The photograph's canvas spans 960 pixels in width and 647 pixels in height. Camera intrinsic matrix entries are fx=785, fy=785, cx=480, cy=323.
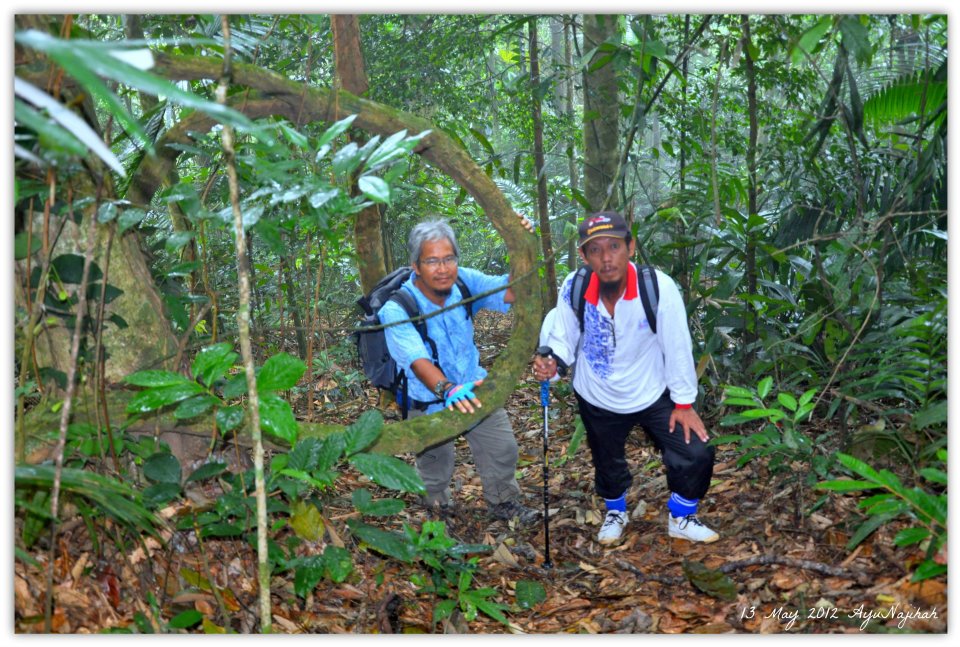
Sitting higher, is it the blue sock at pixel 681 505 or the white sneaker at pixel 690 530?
the blue sock at pixel 681 505

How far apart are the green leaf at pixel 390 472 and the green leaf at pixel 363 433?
6cm

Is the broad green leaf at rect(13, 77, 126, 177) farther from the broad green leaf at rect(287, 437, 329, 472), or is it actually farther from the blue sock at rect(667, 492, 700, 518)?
the blue sock at rect(667, 492, 700, 518)

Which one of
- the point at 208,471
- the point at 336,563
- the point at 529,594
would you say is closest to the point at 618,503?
the point at 529,594

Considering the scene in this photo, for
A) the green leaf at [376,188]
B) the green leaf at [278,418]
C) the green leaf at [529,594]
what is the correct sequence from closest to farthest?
1. the green leaf at [376,188]
2. the green leaf at [278,418]
3. the green leaf at [529,594]

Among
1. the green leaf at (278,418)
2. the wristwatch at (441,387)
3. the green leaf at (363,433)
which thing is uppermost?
the green leaf at (278,418)

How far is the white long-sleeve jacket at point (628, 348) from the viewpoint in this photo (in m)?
3.86

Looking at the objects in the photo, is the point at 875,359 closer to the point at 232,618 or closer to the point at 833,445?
the point at 833,445

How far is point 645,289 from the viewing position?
3.82 m

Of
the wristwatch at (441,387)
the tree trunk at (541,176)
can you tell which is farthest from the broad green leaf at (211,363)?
the tree trunk at (541,176)

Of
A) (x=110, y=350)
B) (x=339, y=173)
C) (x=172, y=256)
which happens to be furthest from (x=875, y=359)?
(x=172, y=256)

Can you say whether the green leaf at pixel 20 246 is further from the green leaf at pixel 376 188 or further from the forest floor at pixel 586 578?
the green leaf at pixel 376 188

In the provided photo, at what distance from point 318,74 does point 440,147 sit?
5.07 m

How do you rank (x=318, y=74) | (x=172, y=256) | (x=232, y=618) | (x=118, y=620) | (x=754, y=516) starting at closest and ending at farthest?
(x=118, y=620) → (x=232, y=618) → (x=754, y=516) → (x=172, y=256) → (x=318, y=74)

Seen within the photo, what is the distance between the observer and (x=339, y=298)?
9.22 metres
